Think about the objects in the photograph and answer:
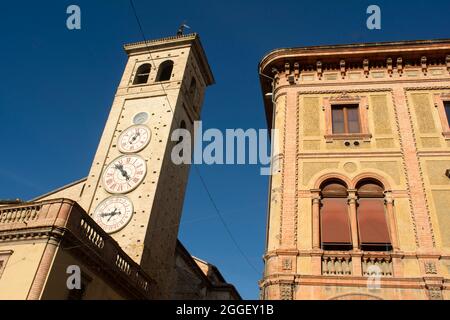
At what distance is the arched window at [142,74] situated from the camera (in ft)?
98.2

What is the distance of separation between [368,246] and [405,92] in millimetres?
5847

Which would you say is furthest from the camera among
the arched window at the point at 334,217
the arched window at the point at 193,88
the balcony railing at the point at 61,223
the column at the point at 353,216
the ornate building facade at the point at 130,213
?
the arched window at the point at 193,88

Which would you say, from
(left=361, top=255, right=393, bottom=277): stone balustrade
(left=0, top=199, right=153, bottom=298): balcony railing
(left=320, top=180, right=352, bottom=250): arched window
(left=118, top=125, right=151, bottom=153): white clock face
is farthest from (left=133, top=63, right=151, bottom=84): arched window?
(left=361, top=255, right=393, bottom=277): stone balustrade

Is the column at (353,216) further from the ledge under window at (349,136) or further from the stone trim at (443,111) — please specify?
the stone trim at (443,111)

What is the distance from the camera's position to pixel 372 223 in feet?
41.1

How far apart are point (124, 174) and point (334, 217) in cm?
1424

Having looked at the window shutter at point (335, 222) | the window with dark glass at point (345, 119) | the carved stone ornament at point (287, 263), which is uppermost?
the window with dark glass at point (345, 119)

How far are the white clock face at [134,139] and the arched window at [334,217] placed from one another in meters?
14.1

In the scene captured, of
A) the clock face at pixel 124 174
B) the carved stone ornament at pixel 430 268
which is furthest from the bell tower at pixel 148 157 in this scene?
the carved stone ornament at pixel 430 268

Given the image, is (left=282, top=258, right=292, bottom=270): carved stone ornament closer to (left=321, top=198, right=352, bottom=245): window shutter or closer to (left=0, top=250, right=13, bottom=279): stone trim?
(left=321, top=198, right=352, bottom=245): window shutter

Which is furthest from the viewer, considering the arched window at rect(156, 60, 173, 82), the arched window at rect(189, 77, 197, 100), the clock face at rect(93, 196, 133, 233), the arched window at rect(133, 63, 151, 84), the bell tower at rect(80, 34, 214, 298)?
the arched window at rect(189, 77, 197, 100)

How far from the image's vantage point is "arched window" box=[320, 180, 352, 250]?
12367 millimetres

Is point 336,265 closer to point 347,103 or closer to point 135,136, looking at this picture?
point 347,103

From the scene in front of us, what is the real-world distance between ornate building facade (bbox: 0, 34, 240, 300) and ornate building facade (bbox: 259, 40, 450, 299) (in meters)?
6.93
